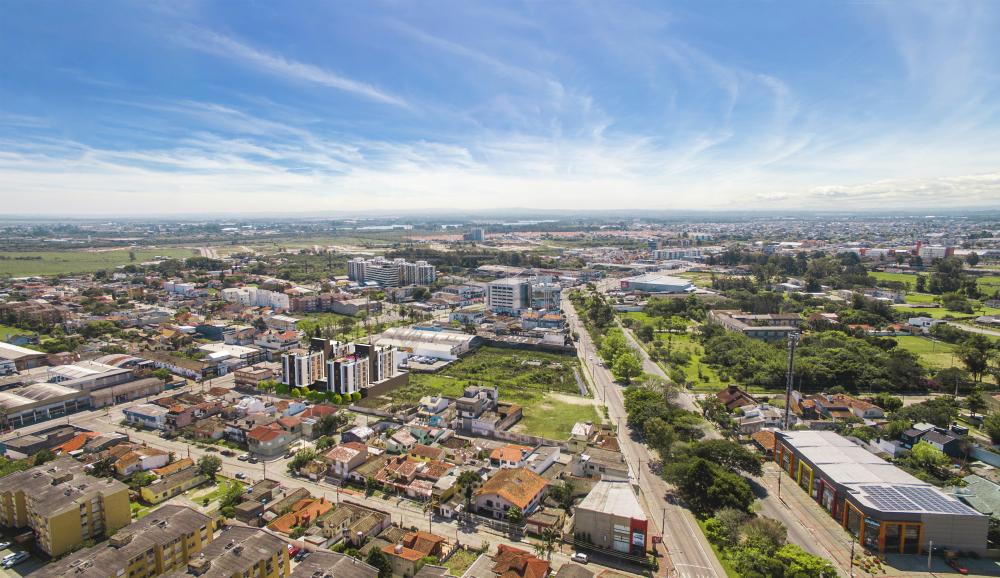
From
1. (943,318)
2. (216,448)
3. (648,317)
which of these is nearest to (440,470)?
(216,448)

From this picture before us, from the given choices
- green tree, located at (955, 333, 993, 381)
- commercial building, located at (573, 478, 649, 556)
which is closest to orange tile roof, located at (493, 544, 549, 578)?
commercial building, located at (573, 478, 649, 556)

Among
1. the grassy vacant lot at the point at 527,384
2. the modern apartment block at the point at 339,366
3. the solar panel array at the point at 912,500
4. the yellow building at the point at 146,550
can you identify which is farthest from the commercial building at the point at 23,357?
the solar panel array at the point at 912,500

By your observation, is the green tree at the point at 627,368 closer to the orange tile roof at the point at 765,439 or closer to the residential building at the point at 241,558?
the orange tile roof at the point at 765,439

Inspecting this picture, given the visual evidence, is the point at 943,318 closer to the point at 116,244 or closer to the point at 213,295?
the point at 213,295

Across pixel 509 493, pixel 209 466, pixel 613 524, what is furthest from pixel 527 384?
pixel 209 466

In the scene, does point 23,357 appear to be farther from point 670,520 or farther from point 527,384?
point 670,520
